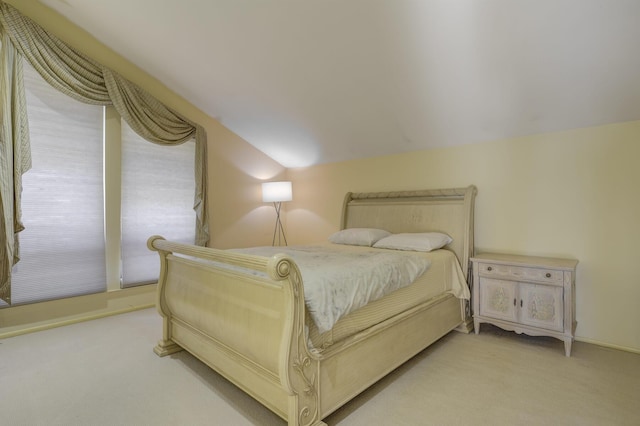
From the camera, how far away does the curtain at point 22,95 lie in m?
2.55

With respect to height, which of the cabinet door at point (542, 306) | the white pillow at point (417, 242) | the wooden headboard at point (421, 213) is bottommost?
the cabinet door at point (542, 306)

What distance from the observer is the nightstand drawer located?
7.64 ft

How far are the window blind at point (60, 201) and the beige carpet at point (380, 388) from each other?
1.99 feet

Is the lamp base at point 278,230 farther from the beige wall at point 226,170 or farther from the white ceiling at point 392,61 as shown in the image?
the white ceiling at point 392,61

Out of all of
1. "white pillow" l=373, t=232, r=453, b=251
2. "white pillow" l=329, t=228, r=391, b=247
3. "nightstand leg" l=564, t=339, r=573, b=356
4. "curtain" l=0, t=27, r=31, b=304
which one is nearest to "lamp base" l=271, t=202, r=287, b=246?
"white pillow" l=329, t=228, r=391, b=247

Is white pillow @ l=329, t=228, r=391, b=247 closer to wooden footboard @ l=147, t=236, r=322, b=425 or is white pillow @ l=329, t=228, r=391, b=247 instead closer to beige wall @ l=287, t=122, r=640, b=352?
beige wall @ l=287, t=122, r=640, b=352

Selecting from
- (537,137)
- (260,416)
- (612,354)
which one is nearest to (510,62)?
(537,137)

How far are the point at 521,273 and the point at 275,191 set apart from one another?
298 centimetres

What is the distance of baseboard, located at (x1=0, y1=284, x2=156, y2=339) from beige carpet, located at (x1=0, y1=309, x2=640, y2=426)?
0.73 feet

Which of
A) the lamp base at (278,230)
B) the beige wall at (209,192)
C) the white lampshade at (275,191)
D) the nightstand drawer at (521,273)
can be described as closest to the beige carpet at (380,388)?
the beige wall at (209,192)

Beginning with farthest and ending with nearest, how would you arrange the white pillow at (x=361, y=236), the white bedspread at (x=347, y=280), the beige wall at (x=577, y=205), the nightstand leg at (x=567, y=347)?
1. the white pillow at (x=361, y=236)
2. the beige wall at (x=577, y=205)
3. the nightstand leg at (x=567, y=347)
4. the white bedspread at (x=347, y=280)

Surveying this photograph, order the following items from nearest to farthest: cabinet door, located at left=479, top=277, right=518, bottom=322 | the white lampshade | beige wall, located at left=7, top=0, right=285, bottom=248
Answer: cabinet door, located at left=479, top=277, right=518, bottom=322 → beige wall, located at left=7, top=0, right=285, bottom=248 → the white lampshade

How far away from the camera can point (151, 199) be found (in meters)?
3.55

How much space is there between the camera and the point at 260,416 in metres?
1.65
